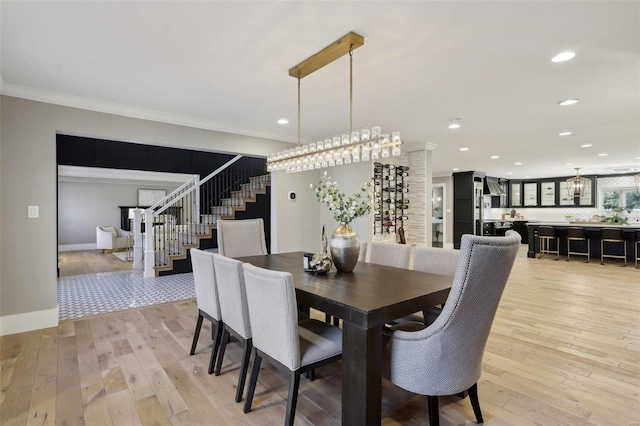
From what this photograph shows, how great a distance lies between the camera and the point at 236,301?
81.9 inches

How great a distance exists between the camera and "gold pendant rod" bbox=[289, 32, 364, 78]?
7.21ft

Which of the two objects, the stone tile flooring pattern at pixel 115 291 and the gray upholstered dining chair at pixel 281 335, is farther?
the stone tile flooring pattern at pixel 115 291

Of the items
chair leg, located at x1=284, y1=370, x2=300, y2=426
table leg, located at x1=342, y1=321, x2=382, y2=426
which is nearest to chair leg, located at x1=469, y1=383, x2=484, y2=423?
table leg, located at x1=342, y1=321, x2=382, y2=426

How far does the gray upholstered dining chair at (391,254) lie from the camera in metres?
3.00

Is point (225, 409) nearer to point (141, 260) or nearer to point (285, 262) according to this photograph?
point (285, 262)

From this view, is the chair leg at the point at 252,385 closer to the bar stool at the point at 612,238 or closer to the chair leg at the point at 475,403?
the chair leg at the point at 475,403

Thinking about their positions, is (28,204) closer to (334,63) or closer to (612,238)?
(334,63)

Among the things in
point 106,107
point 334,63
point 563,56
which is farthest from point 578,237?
point 106,107

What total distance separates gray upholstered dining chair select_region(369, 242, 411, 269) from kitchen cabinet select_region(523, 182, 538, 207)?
11.3 meters

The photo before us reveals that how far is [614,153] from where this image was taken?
6.68 meters

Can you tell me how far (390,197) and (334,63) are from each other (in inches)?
156

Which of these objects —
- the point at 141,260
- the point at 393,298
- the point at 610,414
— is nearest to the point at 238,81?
the point at 393,298

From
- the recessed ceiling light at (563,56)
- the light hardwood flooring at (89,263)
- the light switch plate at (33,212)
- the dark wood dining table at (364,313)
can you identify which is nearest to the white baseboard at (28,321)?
the light switch plate at (33,212)

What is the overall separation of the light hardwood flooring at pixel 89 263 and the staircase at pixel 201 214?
65 centimetres
